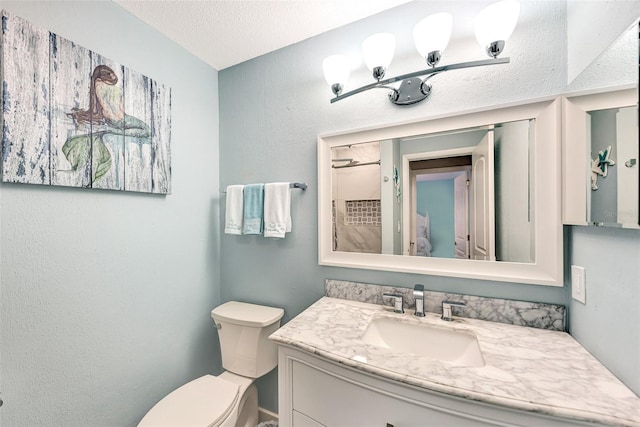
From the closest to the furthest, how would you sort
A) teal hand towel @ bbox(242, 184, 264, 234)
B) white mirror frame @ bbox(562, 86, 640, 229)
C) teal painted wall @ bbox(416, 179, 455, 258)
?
white mirror frame @ bbox(562, 86, 640, 229) → teal painted wall @ bbox(416, 179, 455, 258) → teal hand towel @ bbox(242, 184, 264, 234)

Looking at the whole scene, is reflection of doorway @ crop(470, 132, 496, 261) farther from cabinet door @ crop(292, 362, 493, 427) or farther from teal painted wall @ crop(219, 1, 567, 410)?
cabinet door @ crop(292, 362, 493, 427)

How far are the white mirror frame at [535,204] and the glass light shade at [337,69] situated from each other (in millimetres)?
269

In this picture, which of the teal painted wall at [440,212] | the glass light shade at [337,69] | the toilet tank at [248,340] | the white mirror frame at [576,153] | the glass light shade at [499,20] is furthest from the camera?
the toilet tank at [248,340]

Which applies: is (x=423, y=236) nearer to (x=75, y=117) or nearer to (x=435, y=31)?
(x=435, y=31)

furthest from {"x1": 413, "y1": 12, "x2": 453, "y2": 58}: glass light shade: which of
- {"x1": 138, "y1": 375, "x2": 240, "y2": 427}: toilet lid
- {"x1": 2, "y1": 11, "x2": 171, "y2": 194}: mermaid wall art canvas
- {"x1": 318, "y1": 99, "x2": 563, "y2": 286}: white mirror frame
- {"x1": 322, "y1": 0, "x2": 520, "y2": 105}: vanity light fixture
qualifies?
{"x1": 138, "y1": 375, "x2": 240, "y2": 427}: toilet lid

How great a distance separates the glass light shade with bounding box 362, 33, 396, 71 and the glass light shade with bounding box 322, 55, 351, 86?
130 mm

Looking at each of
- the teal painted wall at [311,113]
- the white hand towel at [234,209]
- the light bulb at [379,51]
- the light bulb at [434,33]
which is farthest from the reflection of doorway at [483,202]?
the white hand towel at [234,209]

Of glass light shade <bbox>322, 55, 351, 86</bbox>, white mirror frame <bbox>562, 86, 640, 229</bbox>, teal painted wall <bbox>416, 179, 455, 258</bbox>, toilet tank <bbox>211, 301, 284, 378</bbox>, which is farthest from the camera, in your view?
toilet tank <bbox>211, 301, 284, 378</bbox>

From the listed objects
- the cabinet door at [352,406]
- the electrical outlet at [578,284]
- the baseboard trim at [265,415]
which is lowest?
the baseboard trim at [265,415]

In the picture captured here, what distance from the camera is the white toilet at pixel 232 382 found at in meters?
1.08

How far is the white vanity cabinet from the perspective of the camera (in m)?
0.62

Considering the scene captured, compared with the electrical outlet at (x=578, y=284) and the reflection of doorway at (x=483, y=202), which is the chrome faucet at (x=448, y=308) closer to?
the reflection of doorway at (x=483, y=202)

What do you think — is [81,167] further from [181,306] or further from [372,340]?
[372,340]

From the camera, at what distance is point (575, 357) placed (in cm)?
76
